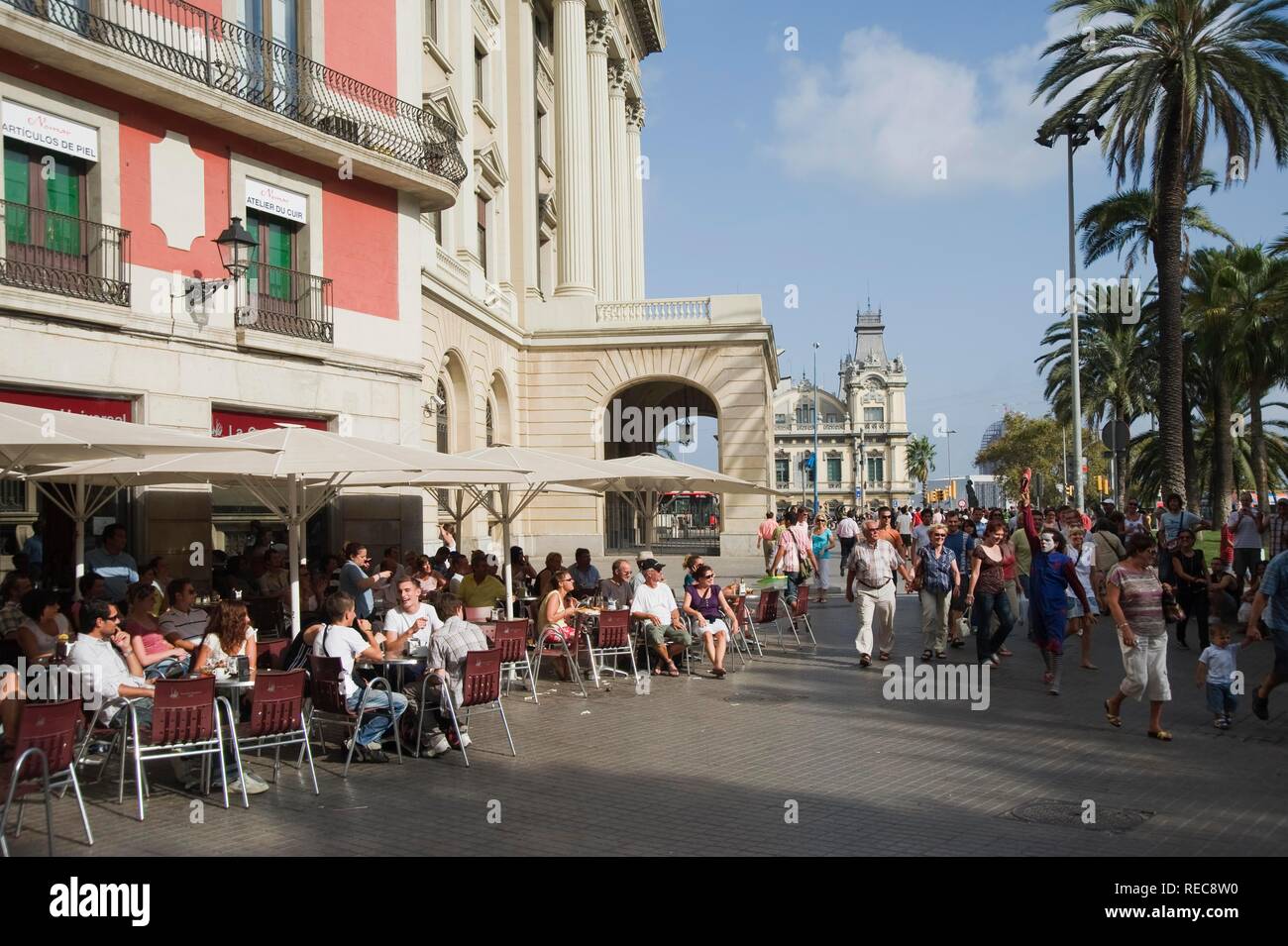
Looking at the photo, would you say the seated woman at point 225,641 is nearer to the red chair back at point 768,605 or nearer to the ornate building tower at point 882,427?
the red chair back at point 768,605

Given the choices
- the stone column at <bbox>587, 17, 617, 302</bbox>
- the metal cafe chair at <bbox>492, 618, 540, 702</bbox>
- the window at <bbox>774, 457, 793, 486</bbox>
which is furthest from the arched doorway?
the window at <bbox>774, 457, 793, 486</bbox>

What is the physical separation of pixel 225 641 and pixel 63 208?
914cm

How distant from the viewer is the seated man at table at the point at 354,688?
9.02 meters

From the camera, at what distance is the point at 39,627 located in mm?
9430

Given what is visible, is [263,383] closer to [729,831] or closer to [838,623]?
[838,623]

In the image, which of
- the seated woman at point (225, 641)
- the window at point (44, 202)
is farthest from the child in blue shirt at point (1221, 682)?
the window at point (44, 202)

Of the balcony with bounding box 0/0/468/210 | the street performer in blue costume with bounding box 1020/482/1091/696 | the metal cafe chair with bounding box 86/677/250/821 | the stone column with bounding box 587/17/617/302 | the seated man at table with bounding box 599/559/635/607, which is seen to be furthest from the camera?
the stone column with bounding box 587/17/617/302

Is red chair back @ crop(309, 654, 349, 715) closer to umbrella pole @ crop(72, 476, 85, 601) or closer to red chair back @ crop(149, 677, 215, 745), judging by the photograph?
red chair back @ crop(149, 677, 215, 745)

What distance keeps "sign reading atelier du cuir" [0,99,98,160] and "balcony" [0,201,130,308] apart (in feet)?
2.94

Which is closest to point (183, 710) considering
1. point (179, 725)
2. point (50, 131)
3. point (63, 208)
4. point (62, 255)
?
point (179, 725)

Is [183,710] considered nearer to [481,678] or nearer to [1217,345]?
[481,678]

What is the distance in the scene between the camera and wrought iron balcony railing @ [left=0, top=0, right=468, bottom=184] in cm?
1512

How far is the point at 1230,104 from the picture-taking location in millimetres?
22641
